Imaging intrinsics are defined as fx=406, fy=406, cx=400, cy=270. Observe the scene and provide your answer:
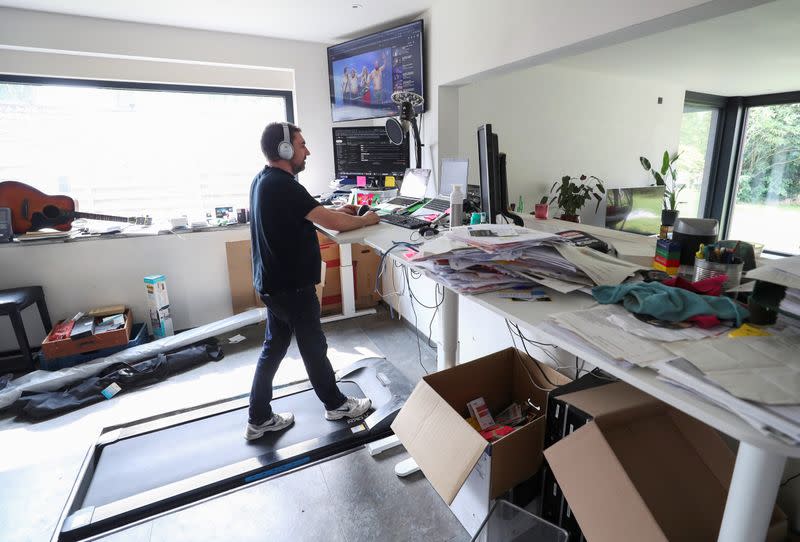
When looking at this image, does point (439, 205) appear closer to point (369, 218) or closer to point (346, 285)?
point (369, 218)

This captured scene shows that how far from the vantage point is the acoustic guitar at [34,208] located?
2797mm

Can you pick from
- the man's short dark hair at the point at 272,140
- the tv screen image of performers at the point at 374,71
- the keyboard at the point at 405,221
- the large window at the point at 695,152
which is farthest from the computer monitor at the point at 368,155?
the large window at the point at 695,152

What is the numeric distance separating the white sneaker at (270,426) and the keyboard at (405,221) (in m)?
1.17

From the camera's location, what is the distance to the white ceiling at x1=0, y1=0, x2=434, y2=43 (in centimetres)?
261

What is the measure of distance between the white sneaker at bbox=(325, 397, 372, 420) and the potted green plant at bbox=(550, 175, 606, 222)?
9.28ft

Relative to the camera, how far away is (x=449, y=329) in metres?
1.83

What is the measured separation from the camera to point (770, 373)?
25.6 inches

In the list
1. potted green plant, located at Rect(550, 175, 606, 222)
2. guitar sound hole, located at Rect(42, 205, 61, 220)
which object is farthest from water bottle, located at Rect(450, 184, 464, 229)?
guitar sound hole, located at Rect(42, 205, 61, 220)

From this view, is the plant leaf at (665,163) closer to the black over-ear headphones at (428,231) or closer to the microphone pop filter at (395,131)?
→ the microphone pop filter at (395,131)

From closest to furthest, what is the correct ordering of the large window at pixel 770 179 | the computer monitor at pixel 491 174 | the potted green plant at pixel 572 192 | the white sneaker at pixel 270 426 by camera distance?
1. the computer monitor at pixel 491 174
2. the white sneaker at pixel 270 426
3. the potted green plant at pixel 572 192
4. the large window at pixel 770 179

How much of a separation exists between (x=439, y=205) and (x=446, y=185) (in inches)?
4.8

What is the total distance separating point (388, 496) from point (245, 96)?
347cm

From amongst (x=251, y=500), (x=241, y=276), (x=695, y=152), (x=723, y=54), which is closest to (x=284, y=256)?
(x=251, y=500)

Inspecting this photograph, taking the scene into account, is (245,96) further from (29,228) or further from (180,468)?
(180,468)
